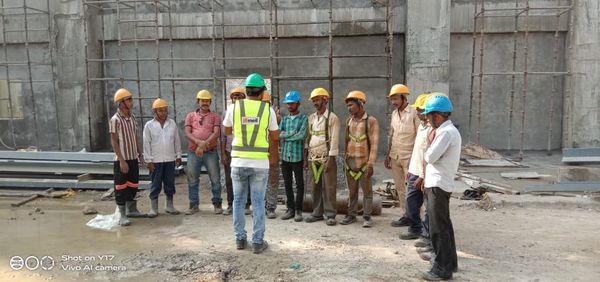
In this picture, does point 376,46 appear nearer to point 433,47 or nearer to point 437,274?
point 433,47

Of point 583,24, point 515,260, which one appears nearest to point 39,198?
point 515,260

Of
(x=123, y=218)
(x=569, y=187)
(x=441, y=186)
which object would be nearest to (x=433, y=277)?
(x=441, y=186)

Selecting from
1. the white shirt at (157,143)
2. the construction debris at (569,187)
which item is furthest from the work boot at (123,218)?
the construction debris at (569,187)

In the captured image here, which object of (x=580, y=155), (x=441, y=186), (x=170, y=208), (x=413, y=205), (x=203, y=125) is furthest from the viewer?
(x=580, y=155)

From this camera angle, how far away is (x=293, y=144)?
19.7 feet

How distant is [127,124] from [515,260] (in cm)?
501

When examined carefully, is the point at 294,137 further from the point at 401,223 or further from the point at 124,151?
the point at 124,151

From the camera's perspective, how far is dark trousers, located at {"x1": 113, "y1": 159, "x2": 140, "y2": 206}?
6.12 metres

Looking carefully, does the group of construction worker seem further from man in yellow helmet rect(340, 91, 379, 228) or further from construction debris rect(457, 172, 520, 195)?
construction debris rect(457, 172, 520, 195)

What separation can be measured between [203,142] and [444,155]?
339 centimetres

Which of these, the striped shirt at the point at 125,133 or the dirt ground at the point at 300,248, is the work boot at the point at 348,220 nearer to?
the dirt ground at the point at 300,248

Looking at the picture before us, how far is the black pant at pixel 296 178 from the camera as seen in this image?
6.09 m

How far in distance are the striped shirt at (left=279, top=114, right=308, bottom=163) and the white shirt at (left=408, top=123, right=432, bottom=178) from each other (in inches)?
58.7

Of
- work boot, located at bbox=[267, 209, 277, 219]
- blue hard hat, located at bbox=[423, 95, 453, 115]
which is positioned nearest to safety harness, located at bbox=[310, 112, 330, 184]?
work boot, located at bbox=[267, 209, 277, 219]
